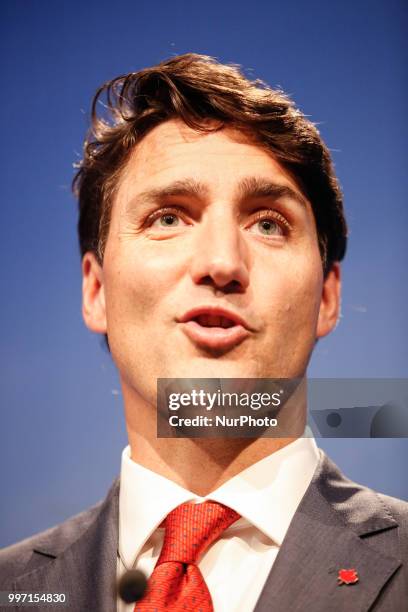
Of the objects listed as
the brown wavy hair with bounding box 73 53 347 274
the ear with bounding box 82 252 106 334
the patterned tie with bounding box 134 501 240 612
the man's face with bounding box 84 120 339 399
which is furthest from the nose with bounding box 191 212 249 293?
the patterned tie with bounding box 134 501 240 612

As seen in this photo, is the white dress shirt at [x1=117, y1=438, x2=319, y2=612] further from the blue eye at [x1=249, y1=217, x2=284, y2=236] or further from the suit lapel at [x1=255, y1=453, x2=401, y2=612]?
the blue eye at [x1=249, y1=217, x2=284, y2=236]

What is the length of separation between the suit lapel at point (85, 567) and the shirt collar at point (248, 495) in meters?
0.04

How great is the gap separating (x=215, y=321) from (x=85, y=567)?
0.62 meters

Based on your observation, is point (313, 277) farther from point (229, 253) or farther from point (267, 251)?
point (229, 253)

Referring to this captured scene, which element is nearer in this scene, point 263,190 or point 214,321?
point 214,321

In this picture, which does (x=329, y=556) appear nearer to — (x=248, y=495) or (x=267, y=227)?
(x=248, y=495)

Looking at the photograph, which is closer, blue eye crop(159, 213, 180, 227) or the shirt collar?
the shirt collar

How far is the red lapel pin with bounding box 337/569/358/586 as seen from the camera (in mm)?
1331

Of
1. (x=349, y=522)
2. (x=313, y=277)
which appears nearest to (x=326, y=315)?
(x=313, y=277)

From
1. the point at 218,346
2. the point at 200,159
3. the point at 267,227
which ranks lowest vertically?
the point at 218,346

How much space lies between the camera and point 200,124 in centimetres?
162

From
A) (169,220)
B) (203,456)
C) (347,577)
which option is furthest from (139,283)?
(347,577)

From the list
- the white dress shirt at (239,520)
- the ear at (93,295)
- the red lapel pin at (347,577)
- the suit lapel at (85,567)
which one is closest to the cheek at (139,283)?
the ear at (93,295)

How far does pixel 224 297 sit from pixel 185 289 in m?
0.09
